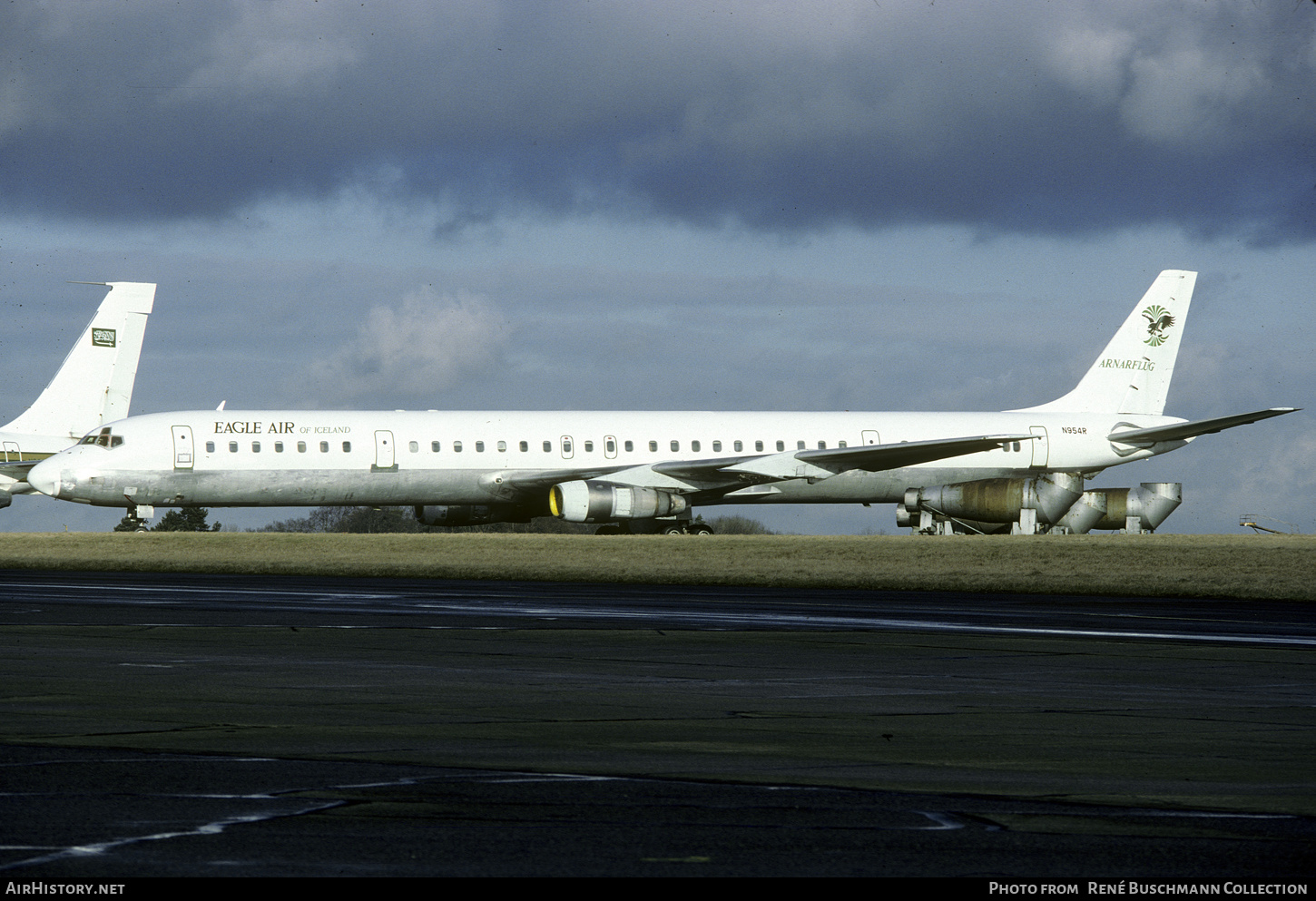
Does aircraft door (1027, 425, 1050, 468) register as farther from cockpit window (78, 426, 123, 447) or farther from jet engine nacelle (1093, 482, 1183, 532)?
cockpit window (78, 426, 123, 447)

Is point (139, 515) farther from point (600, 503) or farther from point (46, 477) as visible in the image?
point (600, 503)

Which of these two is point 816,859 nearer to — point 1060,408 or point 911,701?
point 911,701

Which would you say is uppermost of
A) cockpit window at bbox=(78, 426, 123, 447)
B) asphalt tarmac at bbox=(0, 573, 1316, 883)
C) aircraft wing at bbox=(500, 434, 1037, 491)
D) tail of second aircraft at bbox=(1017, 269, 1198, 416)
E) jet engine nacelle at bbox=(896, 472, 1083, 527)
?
tail of second aircraft at bbox=(1017, 269, 1198, 416)

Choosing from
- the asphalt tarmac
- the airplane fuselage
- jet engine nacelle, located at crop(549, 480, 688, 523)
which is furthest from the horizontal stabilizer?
the asphalt tarmac

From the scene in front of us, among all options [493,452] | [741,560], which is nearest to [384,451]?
[493,452]

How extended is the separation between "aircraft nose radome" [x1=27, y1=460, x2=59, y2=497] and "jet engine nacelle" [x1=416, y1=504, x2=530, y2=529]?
34.7 ft

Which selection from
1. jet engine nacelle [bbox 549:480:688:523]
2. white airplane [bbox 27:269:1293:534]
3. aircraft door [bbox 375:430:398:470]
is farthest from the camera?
aircraft door [bbox 375:430:398:470]

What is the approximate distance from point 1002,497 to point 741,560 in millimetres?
16162

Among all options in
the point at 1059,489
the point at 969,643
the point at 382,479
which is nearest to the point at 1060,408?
the point at 1059,489

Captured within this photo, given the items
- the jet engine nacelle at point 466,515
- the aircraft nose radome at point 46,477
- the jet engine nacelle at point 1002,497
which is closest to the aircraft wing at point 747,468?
the jet engine nacelle at point 466,515

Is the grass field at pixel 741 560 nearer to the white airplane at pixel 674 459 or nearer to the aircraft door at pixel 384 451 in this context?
the white airplane at pixel 674 459

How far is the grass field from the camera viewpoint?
98.8 ft

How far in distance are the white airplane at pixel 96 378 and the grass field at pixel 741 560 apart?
45.8 feet

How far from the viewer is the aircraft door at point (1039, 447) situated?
51.1 metres
